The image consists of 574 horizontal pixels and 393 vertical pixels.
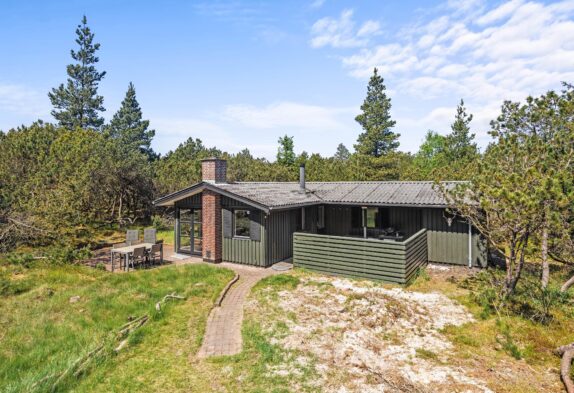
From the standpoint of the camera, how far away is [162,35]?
1505 cm

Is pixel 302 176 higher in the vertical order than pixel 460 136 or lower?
lower

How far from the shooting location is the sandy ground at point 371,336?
5.75m

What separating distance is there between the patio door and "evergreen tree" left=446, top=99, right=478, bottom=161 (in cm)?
3276

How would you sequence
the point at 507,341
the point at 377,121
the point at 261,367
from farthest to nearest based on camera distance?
the point at 377,121 → the point at 507,341 → the point at 261,367

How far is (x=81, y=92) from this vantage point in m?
51.5

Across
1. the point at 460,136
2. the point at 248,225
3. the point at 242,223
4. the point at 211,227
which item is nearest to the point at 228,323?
the point at 248,225

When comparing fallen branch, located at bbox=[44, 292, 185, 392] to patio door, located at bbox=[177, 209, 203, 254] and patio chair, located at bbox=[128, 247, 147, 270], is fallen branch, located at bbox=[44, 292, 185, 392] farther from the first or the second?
patio door, located at bbox=[177, 209, 203, 254]

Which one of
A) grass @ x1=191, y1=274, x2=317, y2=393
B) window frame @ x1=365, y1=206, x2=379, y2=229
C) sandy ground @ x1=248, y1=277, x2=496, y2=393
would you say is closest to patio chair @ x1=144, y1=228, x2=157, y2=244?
sandy ground @ x1=248, y1=277, x2=496, y2=393

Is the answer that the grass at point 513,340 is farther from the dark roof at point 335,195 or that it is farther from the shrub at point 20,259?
the shrub at point 20,259

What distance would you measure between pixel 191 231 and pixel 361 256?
8.29m

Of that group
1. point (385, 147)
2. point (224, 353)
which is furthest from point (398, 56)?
point (385, 147)

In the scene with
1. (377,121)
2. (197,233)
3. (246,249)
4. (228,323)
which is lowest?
(228,323)

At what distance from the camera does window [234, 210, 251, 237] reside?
13.9 m

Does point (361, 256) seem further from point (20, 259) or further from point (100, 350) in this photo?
point (20, 259)
